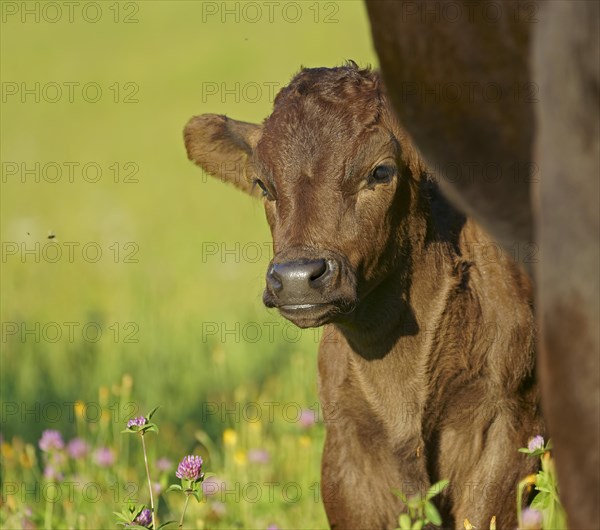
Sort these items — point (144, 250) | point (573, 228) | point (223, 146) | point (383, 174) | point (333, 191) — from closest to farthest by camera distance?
1. point (573, 228)
2. point (333, 191)
3. point (383, 174)
4. point (223, 146)
5. point (144, 250)

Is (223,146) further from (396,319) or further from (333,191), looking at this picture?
(396,319)

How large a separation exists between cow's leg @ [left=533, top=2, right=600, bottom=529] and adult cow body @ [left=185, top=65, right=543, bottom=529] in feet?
7.01

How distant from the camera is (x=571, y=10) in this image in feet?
6.90

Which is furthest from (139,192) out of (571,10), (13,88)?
(571,10)

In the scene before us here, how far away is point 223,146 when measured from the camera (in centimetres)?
521

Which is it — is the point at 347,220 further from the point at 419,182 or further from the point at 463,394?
the point at 463,394

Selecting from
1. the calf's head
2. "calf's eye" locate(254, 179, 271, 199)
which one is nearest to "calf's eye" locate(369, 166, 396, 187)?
the calf's head

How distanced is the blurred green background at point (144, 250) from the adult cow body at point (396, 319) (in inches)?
27.7

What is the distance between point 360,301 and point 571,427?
227 cm

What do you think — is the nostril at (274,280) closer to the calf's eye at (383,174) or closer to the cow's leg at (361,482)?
the calf's eye at (383,174)

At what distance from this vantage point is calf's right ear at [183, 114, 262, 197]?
5.16 meters

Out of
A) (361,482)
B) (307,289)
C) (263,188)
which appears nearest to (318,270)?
(307,289)

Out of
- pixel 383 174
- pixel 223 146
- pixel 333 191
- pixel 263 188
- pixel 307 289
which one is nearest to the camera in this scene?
pixel 307 289

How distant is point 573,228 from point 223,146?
10.7 feet
